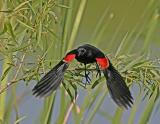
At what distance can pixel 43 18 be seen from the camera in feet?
2.95

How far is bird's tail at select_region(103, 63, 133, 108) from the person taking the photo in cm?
74

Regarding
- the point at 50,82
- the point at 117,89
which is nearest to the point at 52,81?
the point at 50,82

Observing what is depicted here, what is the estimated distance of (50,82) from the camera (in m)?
0.75

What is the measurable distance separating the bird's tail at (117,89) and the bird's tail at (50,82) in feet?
0.23

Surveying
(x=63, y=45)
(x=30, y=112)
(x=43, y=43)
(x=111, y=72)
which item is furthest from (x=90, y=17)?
(x=111, y=72)

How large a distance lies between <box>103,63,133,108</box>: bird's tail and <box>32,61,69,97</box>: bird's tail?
0.23 ft

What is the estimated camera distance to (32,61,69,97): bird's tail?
0.74 m

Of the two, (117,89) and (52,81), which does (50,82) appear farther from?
(117,89)

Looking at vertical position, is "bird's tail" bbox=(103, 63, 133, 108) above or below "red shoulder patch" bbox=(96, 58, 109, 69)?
below

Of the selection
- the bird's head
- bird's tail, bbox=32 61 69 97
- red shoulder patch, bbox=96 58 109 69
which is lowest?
bird's tail, bbox=32 61 69 97

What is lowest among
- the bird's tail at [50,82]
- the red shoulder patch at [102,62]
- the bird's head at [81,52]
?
the bird's tail at [50,82]

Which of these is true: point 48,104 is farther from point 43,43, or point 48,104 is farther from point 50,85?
point 50,85

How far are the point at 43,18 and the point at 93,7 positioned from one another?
2.92 meters

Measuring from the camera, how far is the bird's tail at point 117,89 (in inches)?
29.2
